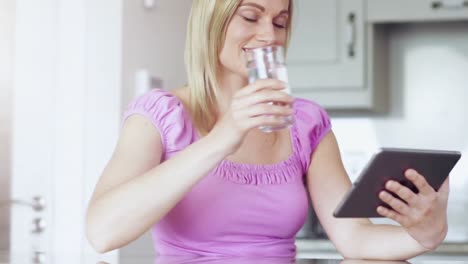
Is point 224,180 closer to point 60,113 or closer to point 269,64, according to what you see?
point 269,64

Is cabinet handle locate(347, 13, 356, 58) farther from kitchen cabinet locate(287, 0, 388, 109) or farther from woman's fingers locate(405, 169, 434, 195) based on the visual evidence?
woman's fingers locate(405, 169, 434, 195)

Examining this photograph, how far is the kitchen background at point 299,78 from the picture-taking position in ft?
10.5

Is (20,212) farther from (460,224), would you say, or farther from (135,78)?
(460,224)

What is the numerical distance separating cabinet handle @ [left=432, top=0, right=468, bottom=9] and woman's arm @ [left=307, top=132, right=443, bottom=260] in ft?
6.43

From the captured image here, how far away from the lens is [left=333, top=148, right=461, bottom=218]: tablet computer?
4.37 ft

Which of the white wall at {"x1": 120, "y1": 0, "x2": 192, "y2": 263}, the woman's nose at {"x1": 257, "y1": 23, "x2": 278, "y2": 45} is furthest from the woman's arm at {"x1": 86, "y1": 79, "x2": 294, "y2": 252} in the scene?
the white wall at {"x1": 120, "y1": 0, "x2": 192, "y2": 263}

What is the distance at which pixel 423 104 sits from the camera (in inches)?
158

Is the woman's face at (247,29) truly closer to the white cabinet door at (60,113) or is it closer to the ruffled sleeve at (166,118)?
the ruffled sleeve at (166,118)

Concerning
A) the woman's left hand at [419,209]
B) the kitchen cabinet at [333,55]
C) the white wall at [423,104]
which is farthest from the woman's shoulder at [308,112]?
the white wall at [423,104]

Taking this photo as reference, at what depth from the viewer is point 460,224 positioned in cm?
386

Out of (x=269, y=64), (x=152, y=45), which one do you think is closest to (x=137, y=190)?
(x=269, y=64)

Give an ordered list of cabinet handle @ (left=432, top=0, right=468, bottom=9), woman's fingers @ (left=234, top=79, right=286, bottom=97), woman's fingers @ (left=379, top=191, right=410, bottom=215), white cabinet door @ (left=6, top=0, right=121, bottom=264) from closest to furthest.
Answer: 1. woman's fingers @ (left=234, top=79, right=286, bottom=97)
2. woman's fingers @ (left=379, top=191, right=410, bottom=215)
3. white cabinet door @ (left=6, top=0, right=121, bottom=264)
4. cabinet handle @ (left=432, top=0, right=468, bottom=9)

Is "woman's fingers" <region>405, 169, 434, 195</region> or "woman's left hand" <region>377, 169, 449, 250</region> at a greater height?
"woman's fingers" <region>405, 169, 434, 195</region>

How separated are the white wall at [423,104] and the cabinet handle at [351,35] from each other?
377 mm
